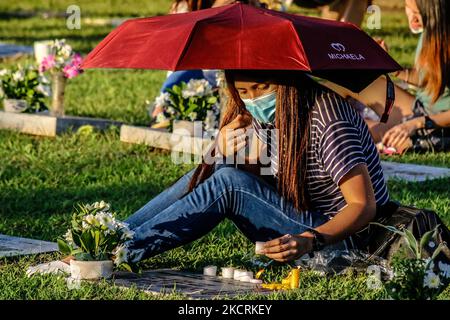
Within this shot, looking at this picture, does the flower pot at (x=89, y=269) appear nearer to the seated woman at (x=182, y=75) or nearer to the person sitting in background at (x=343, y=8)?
the seated woman at (x=182, y=75)

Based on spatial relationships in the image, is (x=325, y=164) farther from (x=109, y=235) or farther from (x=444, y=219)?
(x=444, y=219)

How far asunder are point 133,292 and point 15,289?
19.6 inches

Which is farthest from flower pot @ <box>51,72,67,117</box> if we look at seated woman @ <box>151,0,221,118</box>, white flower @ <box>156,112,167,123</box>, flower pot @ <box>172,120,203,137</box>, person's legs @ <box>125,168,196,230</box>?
person's legs @ <box>125,168,196,230</box>


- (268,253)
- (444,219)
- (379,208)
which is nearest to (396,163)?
(444,219)

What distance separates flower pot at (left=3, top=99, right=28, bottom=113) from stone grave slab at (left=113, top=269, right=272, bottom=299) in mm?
4545

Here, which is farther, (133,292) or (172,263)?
(172,263)

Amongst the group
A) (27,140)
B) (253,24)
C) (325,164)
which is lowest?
(27,140)

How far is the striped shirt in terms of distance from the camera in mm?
4766

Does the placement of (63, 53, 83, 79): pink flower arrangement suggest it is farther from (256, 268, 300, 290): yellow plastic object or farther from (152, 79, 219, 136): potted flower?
(256, 268, 300, 290): yellow plastic object

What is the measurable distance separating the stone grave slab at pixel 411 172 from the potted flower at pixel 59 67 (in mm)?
2780

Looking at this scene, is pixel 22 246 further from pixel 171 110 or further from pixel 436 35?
pixel 436 35

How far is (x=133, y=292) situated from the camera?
4750mm

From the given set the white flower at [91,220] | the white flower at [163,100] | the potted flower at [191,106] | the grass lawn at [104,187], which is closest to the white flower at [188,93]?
the potted flower at [191,106]
